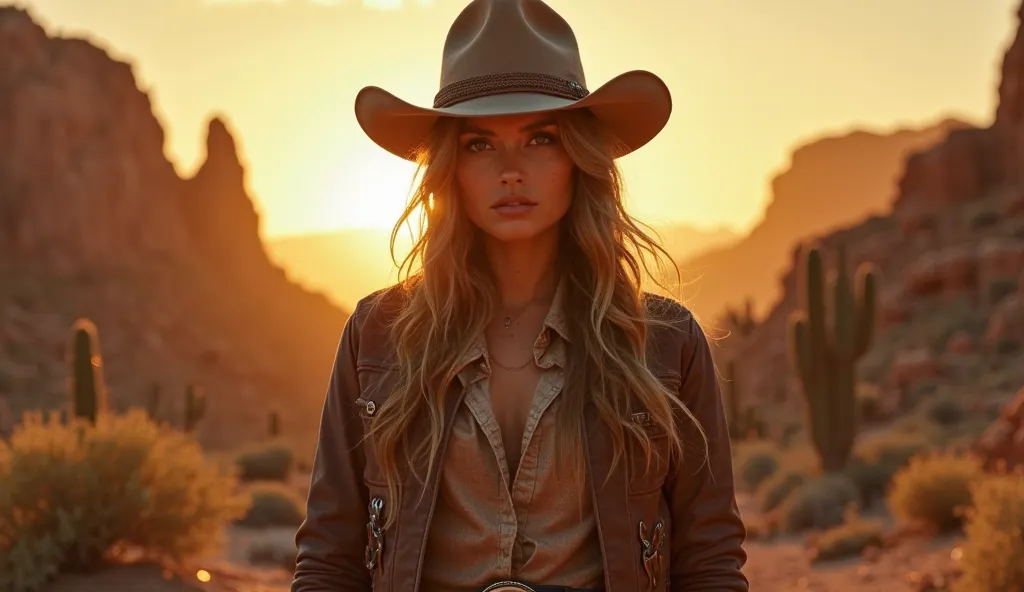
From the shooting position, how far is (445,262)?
110 inches

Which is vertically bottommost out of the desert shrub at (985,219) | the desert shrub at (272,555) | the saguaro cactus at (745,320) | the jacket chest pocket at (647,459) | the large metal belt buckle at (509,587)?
the large metal belt buckle at (509,587)

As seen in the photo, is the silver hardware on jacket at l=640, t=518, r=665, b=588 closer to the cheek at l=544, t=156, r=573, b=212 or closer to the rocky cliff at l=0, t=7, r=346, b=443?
the cheek at l=544, t=156, r=573, b=212

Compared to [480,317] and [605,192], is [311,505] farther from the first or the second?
[605,192]

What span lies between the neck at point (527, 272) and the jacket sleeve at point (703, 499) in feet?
1.26

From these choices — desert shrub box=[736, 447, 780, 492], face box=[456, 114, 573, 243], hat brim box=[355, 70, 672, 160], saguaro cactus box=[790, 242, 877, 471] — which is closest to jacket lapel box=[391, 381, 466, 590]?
face box=[456, 114, 573, 243]

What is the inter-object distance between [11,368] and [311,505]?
48.8 meters

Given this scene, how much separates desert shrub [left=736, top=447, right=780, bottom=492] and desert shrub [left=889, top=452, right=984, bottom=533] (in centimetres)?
1042

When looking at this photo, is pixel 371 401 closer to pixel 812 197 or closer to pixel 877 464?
pixel 877 464

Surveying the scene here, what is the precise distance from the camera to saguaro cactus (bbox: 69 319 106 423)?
13977 mm

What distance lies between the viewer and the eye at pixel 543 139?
2.67 m

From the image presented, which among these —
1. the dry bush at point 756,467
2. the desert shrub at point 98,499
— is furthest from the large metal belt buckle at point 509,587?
the dry bush at point 756,467

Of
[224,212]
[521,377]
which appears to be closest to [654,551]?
[521,377]

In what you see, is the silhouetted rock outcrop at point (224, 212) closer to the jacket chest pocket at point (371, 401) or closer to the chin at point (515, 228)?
the jacket chest pocket at point (371, 401)

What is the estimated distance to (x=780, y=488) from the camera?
19.5 metres
